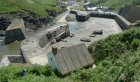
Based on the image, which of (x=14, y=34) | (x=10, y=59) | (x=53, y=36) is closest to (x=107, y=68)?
(x=10, y=59)

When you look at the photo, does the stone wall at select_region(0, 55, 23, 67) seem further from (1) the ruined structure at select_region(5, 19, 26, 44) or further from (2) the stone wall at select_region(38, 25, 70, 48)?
(1) the ruined structure at select_region(5, 19, 26, 44)

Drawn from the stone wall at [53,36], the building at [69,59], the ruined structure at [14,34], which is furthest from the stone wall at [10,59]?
the ruined structure at [14,34]

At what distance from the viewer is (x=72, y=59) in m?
25.7

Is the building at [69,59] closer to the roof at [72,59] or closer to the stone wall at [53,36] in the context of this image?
the roof at [72,59]

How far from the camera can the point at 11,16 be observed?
294ft

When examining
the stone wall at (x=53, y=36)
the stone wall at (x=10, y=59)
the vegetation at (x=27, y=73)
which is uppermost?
the vegetation at (x=27, y=73)

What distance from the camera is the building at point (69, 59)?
24755 mm

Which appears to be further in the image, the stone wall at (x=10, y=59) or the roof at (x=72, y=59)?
the stone wall at (x=10, y=59)

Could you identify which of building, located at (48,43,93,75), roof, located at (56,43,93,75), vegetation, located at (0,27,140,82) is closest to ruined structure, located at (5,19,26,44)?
vegetation, located at (0,27,140,82)

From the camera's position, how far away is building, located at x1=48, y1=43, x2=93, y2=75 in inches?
975

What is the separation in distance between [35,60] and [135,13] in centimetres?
5911

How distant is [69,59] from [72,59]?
0.41 meters

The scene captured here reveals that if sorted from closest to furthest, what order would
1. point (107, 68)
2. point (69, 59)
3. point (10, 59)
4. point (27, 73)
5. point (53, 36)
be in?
point (107, 68) < point (27, 73) < point (69, 59) < point (10, 59) < point (53, 36)

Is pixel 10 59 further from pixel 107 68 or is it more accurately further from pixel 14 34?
pixel 14 34
